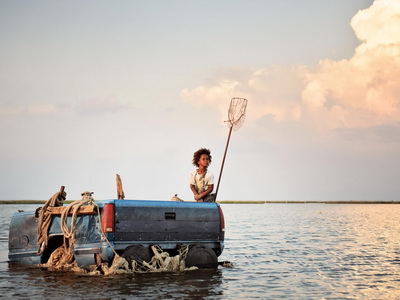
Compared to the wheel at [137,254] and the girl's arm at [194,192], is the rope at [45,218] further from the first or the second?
the girl's arm at [194,192]

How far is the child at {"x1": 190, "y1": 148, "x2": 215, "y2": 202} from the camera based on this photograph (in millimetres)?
12820

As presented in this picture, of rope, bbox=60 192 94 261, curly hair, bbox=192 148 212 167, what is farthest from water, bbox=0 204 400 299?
curly hair, bbox=192 148 212 167

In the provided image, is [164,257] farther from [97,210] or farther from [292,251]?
[292,251]

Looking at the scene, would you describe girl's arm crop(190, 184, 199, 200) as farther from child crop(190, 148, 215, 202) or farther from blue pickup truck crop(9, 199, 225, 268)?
blue pickup truck crop(9, 199, 225, 268)

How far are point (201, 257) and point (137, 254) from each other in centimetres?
146

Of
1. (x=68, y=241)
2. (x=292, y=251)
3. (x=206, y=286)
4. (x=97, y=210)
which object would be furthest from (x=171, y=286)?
(x=292, y=251)

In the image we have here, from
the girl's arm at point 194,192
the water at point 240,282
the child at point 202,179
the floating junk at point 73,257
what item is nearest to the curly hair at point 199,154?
the child at point 202,179

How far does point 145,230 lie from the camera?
11.4 meters

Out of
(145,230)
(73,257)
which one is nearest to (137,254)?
(145,230)

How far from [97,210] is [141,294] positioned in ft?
7.61

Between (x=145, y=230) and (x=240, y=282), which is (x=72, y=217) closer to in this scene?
(x=145, y=230)

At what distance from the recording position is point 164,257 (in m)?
11.7

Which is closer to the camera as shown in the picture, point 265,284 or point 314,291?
point 314,291

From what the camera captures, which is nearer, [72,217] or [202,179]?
[72,217]
